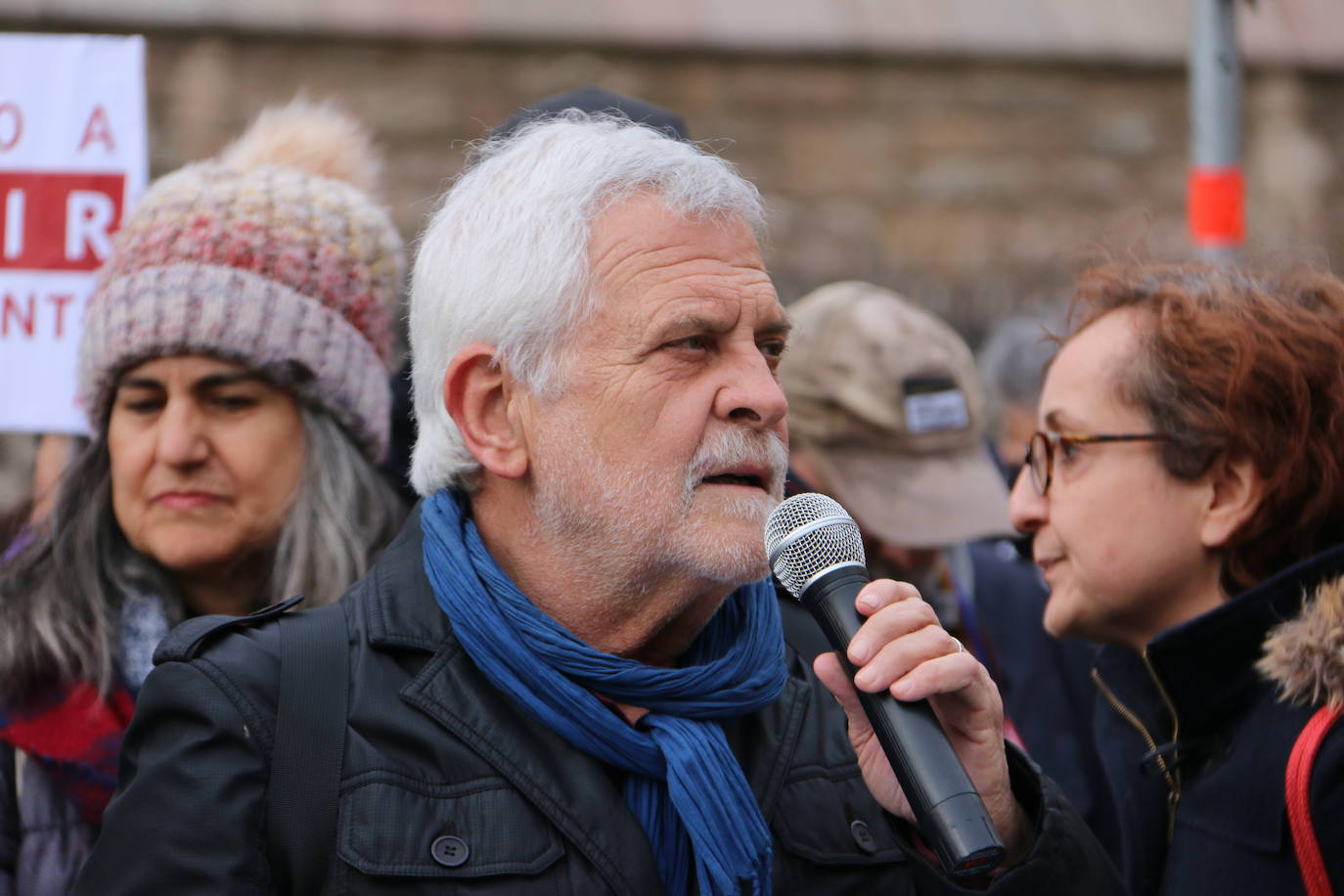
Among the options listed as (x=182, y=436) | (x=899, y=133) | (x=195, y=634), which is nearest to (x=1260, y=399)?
(x=195, y=634)

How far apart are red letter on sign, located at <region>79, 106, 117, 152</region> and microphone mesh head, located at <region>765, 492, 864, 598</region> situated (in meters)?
2.21

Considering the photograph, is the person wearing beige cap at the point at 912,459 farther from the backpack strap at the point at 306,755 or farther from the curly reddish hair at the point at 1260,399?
the backpack strap at the point at 306,755

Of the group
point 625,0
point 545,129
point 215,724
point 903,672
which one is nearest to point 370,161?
point 545,129

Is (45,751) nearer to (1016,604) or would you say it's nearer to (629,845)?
(629,845)

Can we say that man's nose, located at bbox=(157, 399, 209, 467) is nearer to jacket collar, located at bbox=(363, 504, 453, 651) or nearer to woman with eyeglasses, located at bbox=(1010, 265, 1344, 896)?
jacket collar, located at bbox=(363, 504, 453, 651)

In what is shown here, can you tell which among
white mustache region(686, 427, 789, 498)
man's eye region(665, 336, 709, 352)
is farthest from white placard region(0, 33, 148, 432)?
white mustache region(686, 427, 789, 498)

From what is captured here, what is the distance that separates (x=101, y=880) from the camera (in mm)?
2102

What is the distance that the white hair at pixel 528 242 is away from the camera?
2439 mm

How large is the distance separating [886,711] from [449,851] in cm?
64

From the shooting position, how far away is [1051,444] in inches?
115

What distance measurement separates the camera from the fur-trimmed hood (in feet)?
7.95

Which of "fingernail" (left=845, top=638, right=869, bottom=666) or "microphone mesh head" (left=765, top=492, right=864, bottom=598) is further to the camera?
"microphone mesh head" (left=765, top=492, right=864, bottom=598)

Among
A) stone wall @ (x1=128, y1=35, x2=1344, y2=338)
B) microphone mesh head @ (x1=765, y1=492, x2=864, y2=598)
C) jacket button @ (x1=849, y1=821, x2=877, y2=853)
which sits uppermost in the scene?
stone wall @ (x1=128, y1=35, x2=1344, y2=338)

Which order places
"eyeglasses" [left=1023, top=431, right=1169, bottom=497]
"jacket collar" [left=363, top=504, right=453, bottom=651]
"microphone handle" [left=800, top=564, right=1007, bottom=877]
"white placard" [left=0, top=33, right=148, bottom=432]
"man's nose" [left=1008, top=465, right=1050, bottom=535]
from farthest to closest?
"white placard" [left=0, top=33, right=148, bottom=432], "man's nose" [left=1008, top=465, right=1050, bottom=535], "eyeglasses" [left=1023, top=431, right=1169, bottom=497], "jacket collar" [left=363, top=504, right=453, bottom=651], "microphone handle" [left=800, top=564, right=1007, bottom=877]
